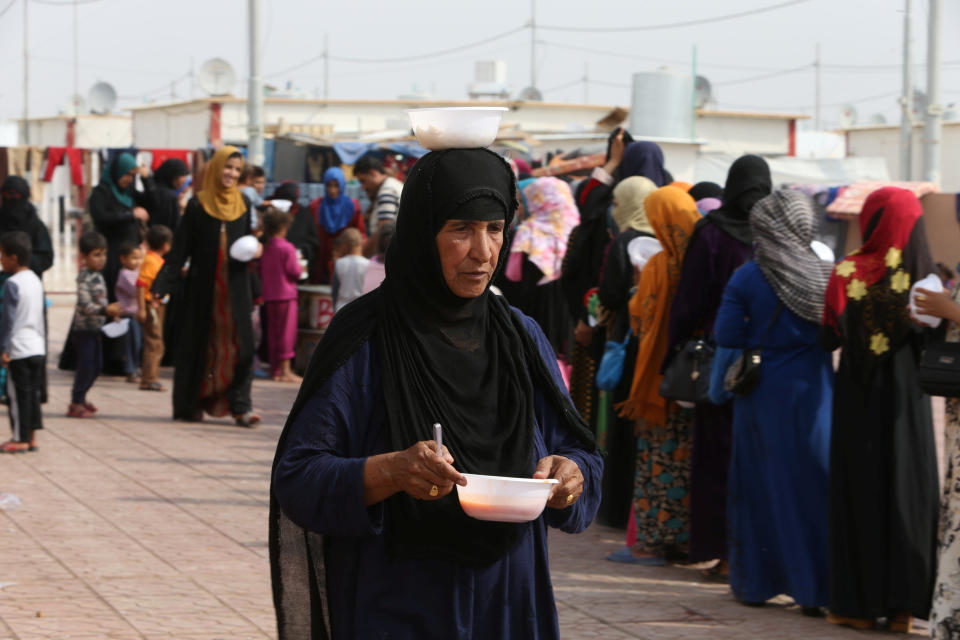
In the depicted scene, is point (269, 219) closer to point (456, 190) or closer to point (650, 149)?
point (650, 149)

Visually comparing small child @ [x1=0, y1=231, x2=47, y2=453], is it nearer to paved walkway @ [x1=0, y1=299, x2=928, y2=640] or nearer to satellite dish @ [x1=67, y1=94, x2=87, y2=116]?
paved walkway @ [x1=0, y1=299, x2=928, y2=640]

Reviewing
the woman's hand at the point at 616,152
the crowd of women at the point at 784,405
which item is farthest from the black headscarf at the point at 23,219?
the crowd of women at the point at 784,405

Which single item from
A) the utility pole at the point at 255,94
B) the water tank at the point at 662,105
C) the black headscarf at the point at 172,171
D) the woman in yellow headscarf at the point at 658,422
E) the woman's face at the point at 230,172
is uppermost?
the water tank at the point at 662,105

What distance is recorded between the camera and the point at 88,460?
30.6 ft

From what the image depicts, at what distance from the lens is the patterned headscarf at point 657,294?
268 inches

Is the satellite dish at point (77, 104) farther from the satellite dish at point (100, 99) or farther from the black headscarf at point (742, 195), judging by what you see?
the black headscarf at point (742, 195)

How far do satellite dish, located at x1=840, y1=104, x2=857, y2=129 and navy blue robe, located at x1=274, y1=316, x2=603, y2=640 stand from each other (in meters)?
47.8

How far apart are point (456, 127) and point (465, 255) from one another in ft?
0.89

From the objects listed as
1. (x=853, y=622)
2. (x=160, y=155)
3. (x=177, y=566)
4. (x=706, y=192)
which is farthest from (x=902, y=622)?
(x=160, y=155)

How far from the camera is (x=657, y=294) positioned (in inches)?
273

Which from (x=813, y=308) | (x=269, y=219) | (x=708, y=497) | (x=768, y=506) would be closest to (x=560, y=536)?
(x=708, y=497)

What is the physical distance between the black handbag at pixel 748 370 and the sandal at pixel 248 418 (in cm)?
549

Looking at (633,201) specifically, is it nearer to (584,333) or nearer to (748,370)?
(584,333)

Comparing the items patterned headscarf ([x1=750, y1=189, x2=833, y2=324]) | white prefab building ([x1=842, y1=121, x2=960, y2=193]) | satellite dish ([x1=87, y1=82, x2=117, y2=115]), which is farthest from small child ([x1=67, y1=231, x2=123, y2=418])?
satellite dish ([x1=87, y1=82, x2=117, y2=115])
